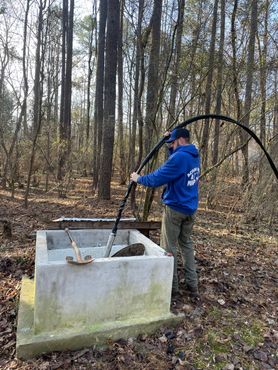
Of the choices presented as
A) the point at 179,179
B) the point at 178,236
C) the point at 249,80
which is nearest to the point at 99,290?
the point at 178,236

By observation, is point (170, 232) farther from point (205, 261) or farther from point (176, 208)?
point (205, 261)

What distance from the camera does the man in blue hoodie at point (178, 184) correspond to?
11.2 feet

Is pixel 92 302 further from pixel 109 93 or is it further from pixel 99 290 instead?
pixel 109 93

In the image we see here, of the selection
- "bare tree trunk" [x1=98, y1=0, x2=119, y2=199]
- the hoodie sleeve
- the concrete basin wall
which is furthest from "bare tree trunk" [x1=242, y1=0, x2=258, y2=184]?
the concrete basin wall

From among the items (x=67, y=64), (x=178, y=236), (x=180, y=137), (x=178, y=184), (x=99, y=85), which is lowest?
(x=178, y=236)

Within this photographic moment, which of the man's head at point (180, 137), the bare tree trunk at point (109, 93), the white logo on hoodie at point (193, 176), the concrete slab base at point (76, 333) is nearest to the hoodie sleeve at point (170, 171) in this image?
the white logo on hoodie at point (193, 176)

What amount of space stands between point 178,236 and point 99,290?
118cm

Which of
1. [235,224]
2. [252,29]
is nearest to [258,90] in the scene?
[252,29]

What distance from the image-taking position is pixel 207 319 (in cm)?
349

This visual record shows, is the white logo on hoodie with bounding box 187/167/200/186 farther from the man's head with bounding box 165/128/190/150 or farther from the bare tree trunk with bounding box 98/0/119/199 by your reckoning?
the bare tree trunk with bounding box 98/0/119/199

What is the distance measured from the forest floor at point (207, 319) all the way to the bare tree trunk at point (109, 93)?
13.0 ft

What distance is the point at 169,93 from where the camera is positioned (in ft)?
27.3

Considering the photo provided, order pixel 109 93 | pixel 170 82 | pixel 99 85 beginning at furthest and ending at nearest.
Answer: pixel 99 85 → pixel 109 93 → pixel 170 82

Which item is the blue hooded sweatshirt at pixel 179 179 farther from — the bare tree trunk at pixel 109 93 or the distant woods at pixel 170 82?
the bare tree trunk at pixel 109 93
